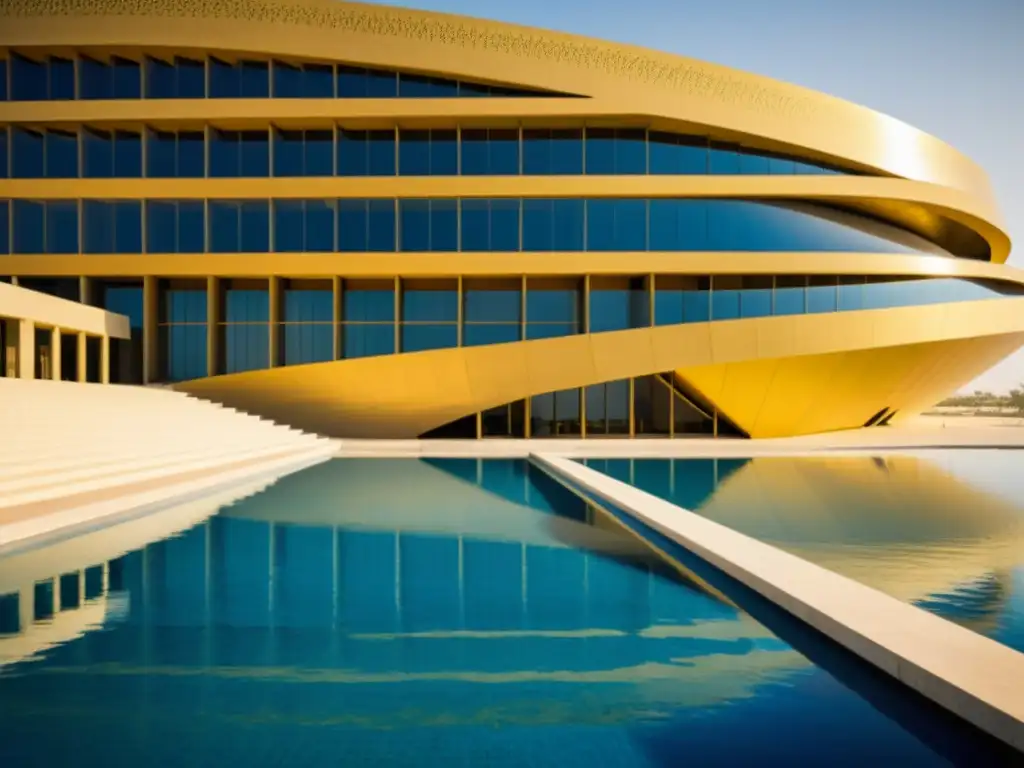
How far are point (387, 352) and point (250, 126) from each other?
10.1 metres

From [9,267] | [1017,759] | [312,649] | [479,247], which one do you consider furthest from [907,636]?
[9,267]

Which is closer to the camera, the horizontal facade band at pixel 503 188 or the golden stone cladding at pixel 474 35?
the horizontal facade band at pixel 503 188

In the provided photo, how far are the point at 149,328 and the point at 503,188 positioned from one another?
14.5 meters

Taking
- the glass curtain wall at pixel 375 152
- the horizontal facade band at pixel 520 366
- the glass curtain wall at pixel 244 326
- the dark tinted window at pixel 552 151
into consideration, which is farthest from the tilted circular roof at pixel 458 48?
the glass curtain wall at pixel 244 326

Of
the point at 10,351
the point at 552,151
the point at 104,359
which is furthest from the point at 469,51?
the point at 10,351

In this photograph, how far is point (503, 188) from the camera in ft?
107

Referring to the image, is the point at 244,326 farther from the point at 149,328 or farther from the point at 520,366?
the point at 520,366

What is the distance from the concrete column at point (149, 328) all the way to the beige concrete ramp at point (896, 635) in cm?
2884

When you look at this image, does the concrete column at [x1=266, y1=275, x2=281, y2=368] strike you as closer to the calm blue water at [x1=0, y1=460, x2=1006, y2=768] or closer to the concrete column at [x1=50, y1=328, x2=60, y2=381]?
the concrete column at [x1=50, y1=328, x2=60, y2=381]

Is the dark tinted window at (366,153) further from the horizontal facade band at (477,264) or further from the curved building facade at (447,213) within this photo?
the horizontal facade band at (477,264)

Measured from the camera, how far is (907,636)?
5473 mm

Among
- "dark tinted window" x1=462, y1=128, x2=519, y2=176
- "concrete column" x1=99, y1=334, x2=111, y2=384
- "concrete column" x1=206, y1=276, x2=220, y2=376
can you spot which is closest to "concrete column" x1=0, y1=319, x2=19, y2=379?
"concrete column" x1=99, y1=334, x2=111, y2=384

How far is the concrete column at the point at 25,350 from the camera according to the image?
26.9 metres

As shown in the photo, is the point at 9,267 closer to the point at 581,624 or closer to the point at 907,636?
the point at 581,624
